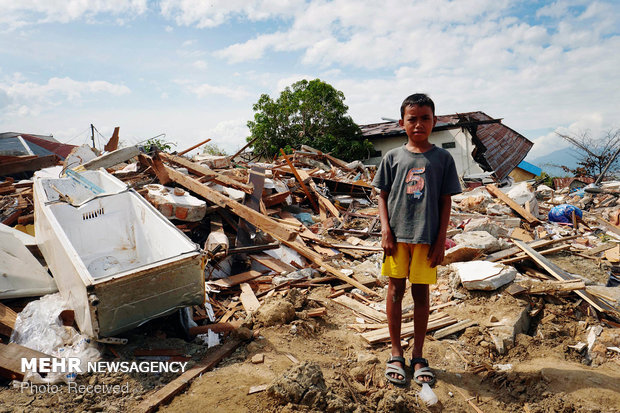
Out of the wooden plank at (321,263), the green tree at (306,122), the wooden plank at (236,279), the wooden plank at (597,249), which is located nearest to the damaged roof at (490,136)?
the green tree at (306,122)

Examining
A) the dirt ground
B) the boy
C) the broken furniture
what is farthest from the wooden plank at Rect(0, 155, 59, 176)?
the boy

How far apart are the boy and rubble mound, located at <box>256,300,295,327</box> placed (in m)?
1.27

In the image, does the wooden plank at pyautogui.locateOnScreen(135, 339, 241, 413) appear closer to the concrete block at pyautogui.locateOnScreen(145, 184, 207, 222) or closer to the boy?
the boy

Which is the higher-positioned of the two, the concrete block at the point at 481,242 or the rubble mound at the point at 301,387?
the concrete block at the point at 481,242

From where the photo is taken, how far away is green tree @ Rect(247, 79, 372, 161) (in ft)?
60.0

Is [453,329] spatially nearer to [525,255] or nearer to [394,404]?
[394,404]

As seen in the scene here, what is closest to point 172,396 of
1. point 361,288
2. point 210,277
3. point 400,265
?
point 400,265

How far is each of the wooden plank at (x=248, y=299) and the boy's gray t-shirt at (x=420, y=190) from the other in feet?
7.29

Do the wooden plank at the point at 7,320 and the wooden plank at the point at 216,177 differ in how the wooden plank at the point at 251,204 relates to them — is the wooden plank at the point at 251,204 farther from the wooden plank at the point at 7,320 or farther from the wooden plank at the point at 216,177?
the wooden plank at the point at 7,320

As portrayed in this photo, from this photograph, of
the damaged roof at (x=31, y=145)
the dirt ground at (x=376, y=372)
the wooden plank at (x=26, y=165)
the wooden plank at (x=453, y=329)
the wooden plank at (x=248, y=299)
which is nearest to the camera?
the dirt ground at (x=376, y=372)

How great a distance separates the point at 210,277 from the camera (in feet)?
15.9

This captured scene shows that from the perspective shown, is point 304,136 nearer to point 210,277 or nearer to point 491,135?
point 491,135

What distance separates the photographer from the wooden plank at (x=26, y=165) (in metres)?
8.59

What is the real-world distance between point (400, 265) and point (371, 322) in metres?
1.41
